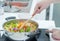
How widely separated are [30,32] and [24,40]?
7cm

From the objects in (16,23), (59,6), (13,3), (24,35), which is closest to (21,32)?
(24,35)

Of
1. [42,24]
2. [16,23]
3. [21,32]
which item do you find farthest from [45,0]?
[21,32]

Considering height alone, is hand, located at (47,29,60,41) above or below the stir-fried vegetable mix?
below

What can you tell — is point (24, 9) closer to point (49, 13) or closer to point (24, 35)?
point (49, 13)

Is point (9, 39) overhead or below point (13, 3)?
below

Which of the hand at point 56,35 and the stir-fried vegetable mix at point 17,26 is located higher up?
the stir-fried vegetable mix at point 17,26

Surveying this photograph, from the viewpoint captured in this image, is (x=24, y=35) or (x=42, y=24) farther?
(x=42, y=24)

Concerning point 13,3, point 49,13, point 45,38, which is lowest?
point 45,38

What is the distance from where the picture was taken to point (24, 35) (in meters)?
0.85

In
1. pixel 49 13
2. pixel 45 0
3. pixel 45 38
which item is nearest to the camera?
pixel 45 38

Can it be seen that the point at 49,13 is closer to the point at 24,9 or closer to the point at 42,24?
the point at 24,9

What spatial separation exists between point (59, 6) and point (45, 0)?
0.98 m

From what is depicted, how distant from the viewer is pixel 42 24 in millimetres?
1162

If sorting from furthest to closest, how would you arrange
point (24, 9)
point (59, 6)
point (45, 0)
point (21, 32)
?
point (59, 6) < point (24, 9) < point (45, 0) < point (21, 32)
